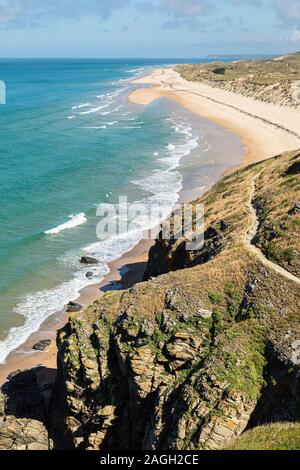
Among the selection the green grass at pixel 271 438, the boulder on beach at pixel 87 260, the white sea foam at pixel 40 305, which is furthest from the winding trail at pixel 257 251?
the boulder on beach at pixel 87 260

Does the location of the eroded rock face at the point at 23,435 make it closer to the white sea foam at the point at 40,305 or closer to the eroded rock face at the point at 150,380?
the eroded rock face at the point at 150,380

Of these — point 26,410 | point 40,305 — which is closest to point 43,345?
point 40,305

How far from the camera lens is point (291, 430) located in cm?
1541

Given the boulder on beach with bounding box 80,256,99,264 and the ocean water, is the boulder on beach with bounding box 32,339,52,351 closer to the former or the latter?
the ocean water

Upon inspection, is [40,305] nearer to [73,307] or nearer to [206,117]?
[73,307]

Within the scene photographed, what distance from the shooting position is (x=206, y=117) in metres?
111

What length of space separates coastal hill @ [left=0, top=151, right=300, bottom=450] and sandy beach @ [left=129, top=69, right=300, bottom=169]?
4913 centimetres

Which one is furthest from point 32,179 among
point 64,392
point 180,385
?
point 180,385

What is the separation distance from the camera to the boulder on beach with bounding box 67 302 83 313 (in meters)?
34.8

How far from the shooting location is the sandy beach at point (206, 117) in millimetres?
31150

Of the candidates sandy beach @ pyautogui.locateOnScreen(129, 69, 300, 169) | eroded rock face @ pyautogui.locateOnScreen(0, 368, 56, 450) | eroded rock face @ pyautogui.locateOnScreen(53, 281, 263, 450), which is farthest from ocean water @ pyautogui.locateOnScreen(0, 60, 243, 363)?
eroded rock face @ pyautogui.locateOnScreen(53, 281, 263, 450)

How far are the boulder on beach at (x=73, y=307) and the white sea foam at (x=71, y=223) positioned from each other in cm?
1486

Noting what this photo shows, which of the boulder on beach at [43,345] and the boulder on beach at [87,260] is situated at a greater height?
the boulder on beach at [87,260]
